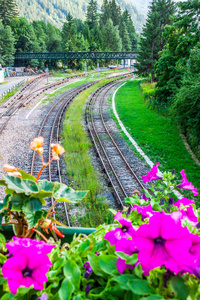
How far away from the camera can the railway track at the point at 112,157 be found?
951 cm

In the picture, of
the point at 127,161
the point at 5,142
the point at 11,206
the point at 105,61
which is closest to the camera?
the point at 11,206

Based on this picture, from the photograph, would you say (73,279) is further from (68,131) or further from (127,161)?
(68,131)

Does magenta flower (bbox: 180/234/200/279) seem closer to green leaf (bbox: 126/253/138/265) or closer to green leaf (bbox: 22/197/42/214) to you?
green leaf (bbox: 126/253/138/265)

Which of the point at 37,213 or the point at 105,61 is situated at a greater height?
the point at 105,61

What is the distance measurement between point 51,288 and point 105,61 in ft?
272

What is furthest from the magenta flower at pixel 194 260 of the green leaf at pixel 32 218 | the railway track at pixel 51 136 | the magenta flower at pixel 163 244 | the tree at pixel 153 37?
the tree at pixel 153 37

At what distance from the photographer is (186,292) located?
3.12 ft

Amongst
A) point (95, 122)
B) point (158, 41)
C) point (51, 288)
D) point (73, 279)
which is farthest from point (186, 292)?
point (158, 41)

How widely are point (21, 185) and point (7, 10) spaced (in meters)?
80.4

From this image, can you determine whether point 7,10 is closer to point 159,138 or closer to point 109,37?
point 109,37

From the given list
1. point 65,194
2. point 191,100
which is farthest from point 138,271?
point 191,100

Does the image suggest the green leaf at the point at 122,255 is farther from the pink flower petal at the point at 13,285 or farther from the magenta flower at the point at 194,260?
the pink flower petal at the point at 13,285

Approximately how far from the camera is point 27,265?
3.80 ft

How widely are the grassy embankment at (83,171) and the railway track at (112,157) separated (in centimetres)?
58
